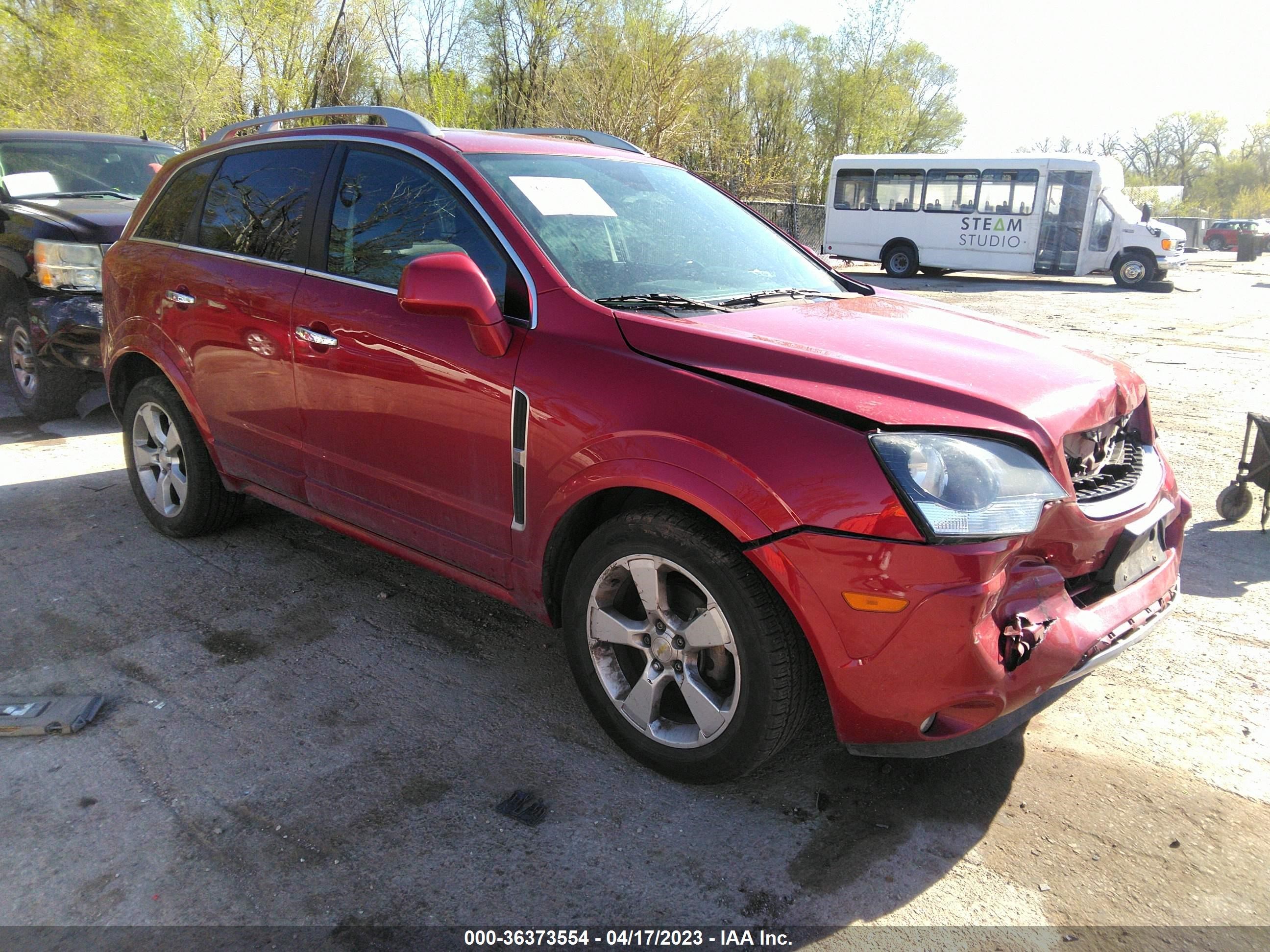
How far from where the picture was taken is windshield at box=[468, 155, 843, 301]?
9.82 feet

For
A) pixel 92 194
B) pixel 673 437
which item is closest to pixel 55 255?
pixel 92 194

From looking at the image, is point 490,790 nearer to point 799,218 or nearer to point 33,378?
point 33,378

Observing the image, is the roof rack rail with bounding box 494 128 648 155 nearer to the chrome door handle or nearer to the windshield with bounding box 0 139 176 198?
the chrome door handle

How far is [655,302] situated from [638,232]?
50 cm

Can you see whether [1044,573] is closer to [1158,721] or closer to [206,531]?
[1158,721]

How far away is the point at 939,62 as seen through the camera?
4700 centimetres

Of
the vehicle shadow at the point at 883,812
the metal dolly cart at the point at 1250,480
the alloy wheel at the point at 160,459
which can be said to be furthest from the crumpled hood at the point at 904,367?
the alloy wheel at the point at 160,459

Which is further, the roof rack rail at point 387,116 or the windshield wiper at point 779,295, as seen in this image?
the roof rack rail at point 387,116

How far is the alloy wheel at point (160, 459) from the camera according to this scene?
4387 mm

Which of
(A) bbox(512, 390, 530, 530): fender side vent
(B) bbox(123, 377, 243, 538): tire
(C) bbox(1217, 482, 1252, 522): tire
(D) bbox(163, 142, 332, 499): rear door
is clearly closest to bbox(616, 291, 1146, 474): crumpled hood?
(A) bbox(512, 390, 530, 530): fender side vent

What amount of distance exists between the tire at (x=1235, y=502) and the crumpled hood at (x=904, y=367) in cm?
225

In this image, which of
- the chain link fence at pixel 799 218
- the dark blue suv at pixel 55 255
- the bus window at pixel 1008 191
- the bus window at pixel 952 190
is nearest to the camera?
the dark blue suv at pixel 55 255

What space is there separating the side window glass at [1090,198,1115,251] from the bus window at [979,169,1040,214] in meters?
1.44

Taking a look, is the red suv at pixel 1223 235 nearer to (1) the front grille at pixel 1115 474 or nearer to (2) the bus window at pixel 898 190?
(2) the bus window at pixel 898 190
